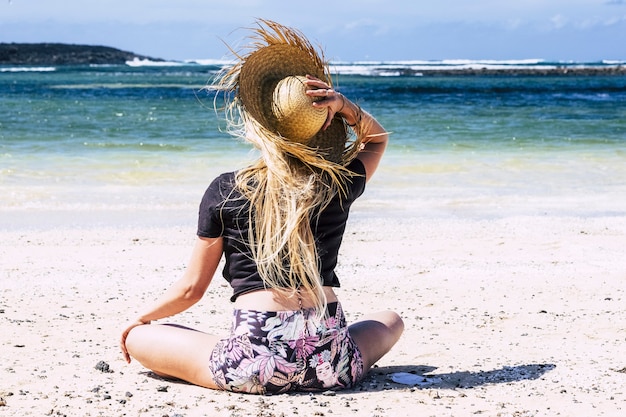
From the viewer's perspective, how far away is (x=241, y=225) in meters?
3.00

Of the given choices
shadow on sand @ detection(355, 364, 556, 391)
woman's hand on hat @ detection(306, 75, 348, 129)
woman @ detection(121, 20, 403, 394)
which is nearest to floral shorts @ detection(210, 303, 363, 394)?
woman @ detection(121, 20, 403, 394)

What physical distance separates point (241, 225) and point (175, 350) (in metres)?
0.65

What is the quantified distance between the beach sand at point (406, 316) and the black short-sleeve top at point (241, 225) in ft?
1.60

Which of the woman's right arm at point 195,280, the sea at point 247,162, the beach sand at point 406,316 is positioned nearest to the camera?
the woman's right arm at point 195,280

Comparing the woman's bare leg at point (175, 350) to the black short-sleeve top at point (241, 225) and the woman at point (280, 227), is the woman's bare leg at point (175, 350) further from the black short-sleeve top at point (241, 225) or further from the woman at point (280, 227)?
the black short-sleeve top at point (241, 225)

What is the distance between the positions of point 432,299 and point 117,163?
313 inches

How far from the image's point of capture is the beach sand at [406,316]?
3.25 meters

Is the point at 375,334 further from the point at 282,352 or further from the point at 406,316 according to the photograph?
the point at 406,316

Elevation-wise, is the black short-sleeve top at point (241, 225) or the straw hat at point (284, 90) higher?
the straw hat at point (284, 90)

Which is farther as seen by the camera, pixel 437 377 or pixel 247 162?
pixel 437 377

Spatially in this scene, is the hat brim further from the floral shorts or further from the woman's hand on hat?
the floral shorts

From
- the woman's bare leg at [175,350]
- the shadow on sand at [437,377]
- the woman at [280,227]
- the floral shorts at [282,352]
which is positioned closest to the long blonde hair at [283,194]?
the woman at [280,227]

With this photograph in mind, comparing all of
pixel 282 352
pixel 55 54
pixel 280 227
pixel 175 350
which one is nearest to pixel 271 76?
pixel 280 227

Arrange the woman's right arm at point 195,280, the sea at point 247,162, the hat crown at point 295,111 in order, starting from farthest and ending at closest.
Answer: the sea at point 247,162 < the woman's right arm at point 195,280 < the hat crown at point 295,111
